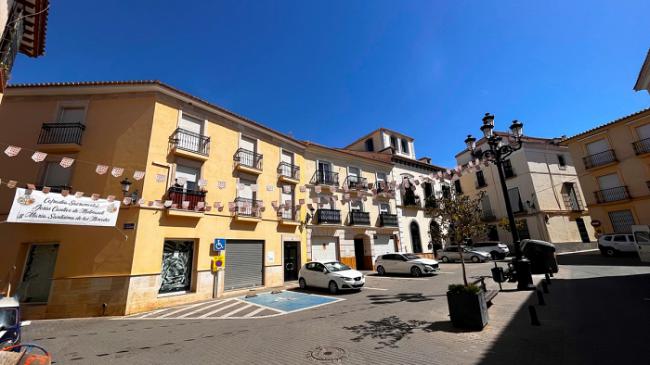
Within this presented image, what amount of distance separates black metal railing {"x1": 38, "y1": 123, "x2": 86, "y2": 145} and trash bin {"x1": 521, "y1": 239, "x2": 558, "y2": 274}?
21331mm

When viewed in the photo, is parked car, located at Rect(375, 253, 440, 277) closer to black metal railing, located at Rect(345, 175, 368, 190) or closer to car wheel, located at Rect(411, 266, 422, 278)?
car wheel, located at Rect(411, 266, 422, 278)

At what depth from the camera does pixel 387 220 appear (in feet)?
68.1

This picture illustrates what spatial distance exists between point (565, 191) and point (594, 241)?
5098mm

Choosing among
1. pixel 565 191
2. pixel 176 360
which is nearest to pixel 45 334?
pixel 176 360

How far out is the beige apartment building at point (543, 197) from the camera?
76.8 ft

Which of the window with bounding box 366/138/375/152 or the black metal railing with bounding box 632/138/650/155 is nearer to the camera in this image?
the black metal railing with bounding box 632/138/650/155

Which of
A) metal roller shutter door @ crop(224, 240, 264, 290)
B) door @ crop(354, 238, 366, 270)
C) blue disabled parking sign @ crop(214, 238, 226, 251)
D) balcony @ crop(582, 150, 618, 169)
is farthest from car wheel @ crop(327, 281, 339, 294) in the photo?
balcony @ crop(582, 150, 618, 169)

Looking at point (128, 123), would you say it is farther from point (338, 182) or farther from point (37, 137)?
point (338, 182)

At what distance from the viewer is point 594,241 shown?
24094mm

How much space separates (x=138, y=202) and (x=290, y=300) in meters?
7.53

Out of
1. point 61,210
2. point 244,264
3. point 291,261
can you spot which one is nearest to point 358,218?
point 291,261

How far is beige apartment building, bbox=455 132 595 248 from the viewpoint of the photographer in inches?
922

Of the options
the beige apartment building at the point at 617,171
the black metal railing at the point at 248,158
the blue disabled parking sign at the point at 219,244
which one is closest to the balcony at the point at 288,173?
the black metal railing at the point at 248,158

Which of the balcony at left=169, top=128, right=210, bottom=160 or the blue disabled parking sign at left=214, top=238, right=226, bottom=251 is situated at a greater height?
the balcony at left=169, top=128, right=210, bottom=160
